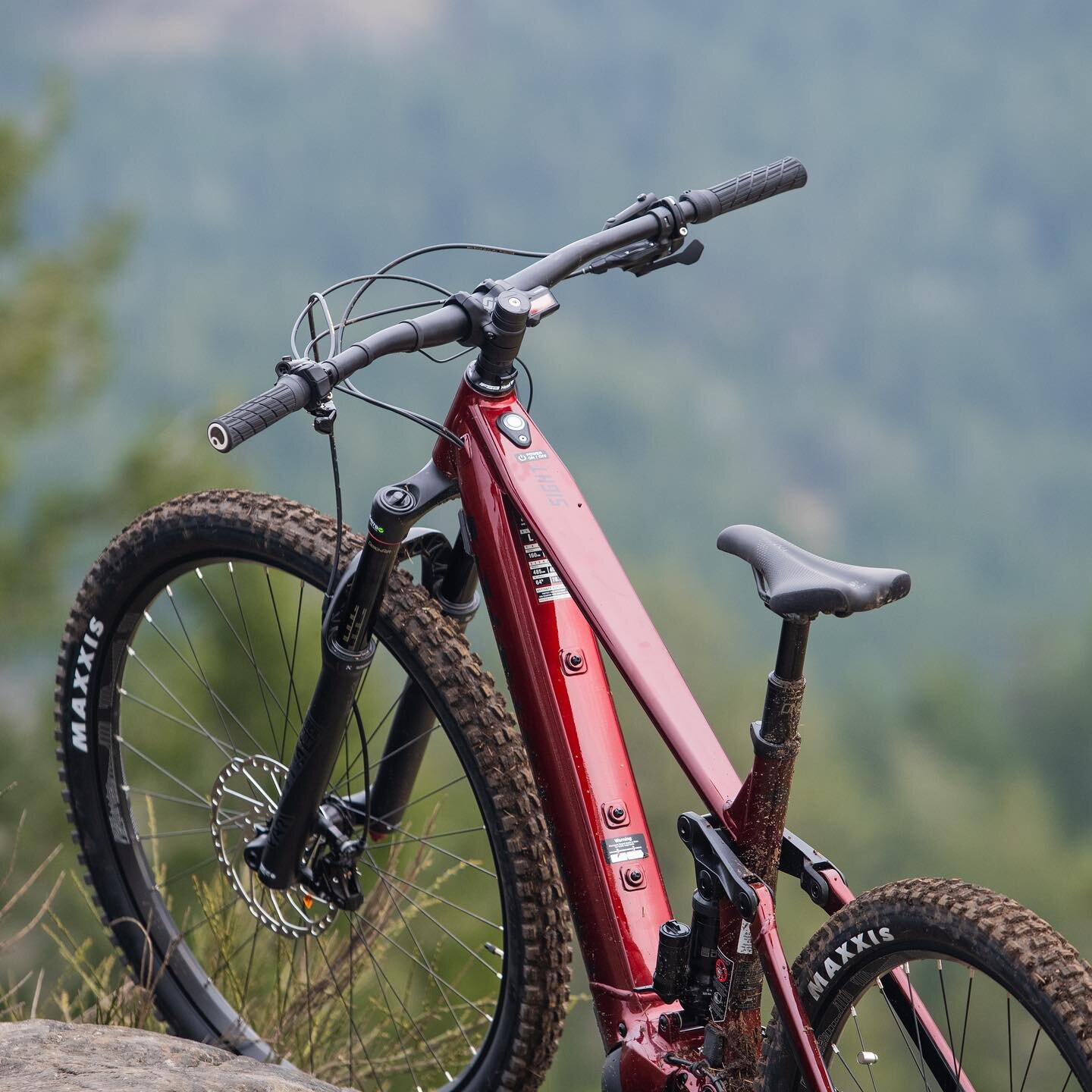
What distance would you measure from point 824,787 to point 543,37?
103 m

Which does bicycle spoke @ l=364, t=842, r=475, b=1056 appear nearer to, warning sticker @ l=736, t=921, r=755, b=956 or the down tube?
the down tube

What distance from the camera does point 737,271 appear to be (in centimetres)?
9756

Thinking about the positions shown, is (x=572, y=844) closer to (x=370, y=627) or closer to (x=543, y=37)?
(x=370, y=627)

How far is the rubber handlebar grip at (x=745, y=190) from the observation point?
2330 mm

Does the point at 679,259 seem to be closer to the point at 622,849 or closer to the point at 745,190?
the point at 745,190

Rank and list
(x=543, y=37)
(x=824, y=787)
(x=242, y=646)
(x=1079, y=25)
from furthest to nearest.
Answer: (x=543, y=37) < (x=1079, y=25) < (x=824, y=787) < (x=242, y=646)

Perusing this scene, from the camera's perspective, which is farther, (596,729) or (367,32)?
(367,32)

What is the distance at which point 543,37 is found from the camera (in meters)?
121

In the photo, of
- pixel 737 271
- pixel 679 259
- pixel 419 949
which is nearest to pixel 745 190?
pixel 679 259

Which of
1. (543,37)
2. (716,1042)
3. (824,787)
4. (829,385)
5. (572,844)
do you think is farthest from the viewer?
(543,37)

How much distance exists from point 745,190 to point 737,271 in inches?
3854

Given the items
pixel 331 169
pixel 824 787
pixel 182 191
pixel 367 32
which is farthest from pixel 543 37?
pixel 824 787

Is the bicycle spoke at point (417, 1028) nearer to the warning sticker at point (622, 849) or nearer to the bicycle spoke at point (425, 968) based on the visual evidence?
the bicycle spoke at point (425, 968)

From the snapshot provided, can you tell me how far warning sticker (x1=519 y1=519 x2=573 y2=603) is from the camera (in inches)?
84.9
